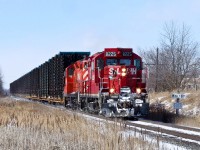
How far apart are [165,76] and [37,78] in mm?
14800

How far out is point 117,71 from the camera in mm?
18266

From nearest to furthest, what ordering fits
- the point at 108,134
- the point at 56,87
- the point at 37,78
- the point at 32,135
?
1. the point at 108,134
2. the point at 32,135
3. the point at 56,87
4. the point at 37,78

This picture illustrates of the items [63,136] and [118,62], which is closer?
[63,136]

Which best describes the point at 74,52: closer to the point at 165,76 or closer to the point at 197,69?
the point at 165,76

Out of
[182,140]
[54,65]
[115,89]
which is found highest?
[54,65]

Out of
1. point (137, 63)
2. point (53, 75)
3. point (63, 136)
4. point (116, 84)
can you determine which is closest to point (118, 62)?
point (137, 63)

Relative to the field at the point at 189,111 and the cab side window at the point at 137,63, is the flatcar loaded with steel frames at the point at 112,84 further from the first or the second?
the field at the point at 189,111

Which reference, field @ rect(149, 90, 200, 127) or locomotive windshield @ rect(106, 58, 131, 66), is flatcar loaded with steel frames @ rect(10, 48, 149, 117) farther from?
field @ rect(149, 90, 200, 127)

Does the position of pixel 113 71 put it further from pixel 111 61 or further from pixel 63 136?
pixel 63 136

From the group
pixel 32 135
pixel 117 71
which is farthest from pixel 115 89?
pixel 32 135

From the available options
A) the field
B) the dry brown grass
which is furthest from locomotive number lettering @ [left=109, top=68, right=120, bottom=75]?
the dry brown grass

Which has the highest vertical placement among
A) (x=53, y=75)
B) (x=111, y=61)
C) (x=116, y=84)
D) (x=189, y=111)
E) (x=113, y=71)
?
(x=111, y=61)

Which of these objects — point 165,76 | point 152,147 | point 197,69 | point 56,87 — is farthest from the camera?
point 197,69

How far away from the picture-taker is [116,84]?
1814 cm
